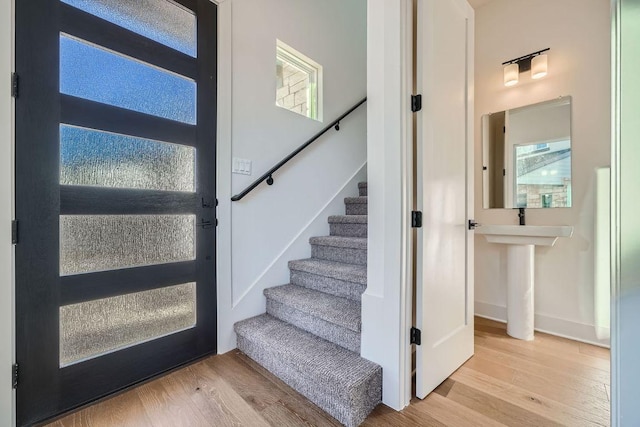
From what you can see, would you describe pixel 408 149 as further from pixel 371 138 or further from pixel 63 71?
pixel 63 71

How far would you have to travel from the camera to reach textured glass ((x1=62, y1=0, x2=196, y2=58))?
4.79ft

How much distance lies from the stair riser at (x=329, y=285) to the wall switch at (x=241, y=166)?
2.99 ft

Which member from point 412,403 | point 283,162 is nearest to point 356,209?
point 283,162

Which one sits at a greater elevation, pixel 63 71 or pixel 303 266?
pixel 63 71

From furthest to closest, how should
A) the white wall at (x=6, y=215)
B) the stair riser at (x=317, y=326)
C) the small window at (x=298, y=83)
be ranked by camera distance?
the small window at (x=298, y=83)
the stair riser at (x=317, y=326)
the white wall at (x=6, y=215)

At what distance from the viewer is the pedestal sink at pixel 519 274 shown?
7.00ft

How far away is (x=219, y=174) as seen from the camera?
1876 millimetres

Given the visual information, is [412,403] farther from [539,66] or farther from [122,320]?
[539,66]

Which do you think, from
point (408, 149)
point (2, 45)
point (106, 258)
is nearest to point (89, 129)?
point (2, 45)

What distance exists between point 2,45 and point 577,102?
359 centimetres

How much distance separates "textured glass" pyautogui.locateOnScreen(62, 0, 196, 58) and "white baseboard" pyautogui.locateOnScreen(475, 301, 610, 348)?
3270 millimetres

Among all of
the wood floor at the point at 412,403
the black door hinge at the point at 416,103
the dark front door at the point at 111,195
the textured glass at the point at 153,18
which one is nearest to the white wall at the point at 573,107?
the wood floor at the point at 412,403

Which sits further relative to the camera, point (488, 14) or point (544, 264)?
point (488, 14)

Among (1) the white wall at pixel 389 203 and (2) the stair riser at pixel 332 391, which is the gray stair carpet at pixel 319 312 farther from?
(2) the stair riser at pixel 332 391
